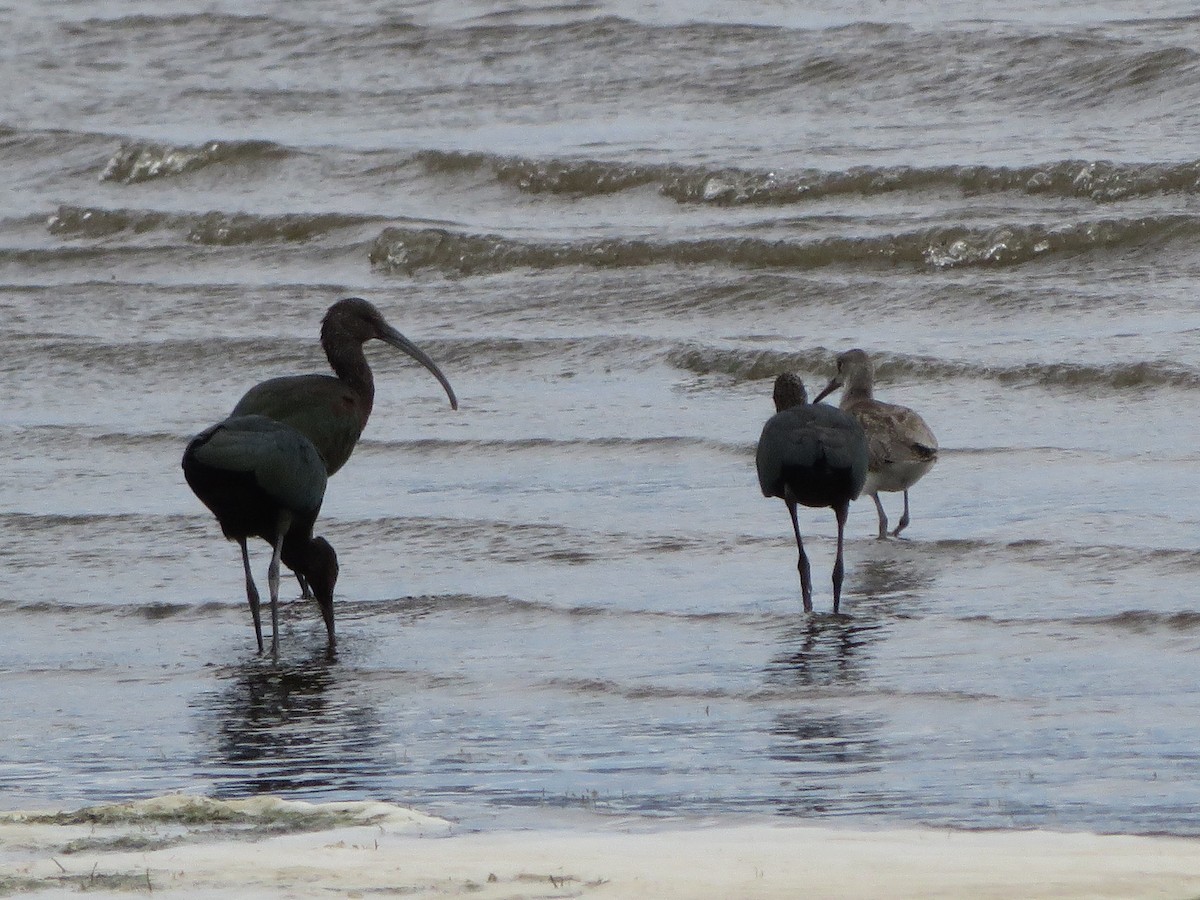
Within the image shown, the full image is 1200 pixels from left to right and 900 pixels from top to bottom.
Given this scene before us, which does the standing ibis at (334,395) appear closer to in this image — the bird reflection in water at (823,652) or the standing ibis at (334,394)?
the standing ibis at (334,394)

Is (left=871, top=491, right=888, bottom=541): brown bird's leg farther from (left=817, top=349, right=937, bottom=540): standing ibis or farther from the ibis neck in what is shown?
the ibis neck

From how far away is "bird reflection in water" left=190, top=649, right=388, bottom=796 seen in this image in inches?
217

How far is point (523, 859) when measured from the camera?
14.2 ft

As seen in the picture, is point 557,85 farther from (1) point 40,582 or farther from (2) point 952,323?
(1) point 40,582

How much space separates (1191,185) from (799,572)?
8693 mm

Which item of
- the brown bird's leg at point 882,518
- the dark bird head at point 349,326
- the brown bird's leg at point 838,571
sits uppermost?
the dark bird head at point 349,326

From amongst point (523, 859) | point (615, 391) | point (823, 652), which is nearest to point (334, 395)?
point (823, 652)

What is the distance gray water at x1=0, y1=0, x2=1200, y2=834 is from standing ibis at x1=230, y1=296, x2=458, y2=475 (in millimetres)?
541

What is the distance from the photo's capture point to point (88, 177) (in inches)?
829

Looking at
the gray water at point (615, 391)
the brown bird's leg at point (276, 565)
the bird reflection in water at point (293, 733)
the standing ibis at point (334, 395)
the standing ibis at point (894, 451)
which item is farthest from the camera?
the standing ibis at point (894, 451)

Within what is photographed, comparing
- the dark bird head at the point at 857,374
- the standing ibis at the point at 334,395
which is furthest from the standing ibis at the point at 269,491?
the dark bird head at the point at 857,374

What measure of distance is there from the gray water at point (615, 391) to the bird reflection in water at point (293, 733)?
0.03 meters

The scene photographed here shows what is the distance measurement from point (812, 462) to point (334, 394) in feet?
7.44

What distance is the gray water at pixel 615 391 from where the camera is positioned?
5.89 m
